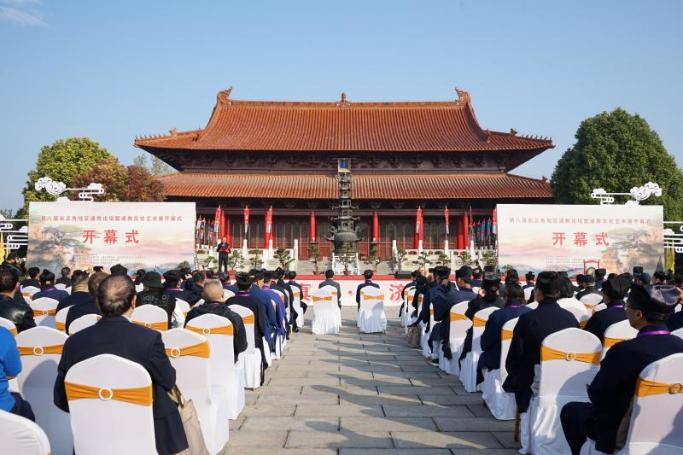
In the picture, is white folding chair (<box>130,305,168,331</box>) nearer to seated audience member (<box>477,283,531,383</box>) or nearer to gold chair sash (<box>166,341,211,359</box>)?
gold chair sash (<box>166,341,211,359</box>)

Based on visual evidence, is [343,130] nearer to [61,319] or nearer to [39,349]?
[61,319]

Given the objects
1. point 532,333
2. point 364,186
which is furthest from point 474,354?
point 364,186

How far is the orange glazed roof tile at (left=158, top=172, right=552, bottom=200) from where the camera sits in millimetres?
28250

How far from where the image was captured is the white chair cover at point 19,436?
6.63ft

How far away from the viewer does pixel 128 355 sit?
2914mm

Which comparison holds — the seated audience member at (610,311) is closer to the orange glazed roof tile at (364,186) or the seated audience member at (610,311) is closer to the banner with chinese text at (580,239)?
the banner with chinese text at (580,239)

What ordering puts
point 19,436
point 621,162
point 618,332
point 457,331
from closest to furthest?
point 19,436, point 618,332, point 457,331, point 621,162

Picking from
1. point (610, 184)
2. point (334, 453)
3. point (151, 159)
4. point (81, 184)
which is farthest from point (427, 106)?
point (151, 159)

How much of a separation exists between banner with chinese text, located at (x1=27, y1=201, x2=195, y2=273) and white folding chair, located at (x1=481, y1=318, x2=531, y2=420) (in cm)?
1540

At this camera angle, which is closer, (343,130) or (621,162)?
(343,130)

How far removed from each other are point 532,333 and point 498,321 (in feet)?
3.21

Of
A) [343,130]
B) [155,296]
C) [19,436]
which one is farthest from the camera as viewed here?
[343,130]

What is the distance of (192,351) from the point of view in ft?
13.2

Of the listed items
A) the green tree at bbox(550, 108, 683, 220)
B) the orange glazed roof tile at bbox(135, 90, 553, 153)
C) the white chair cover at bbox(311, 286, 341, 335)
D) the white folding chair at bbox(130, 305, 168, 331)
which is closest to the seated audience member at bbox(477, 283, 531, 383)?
the white folding chair at bbox(130, 305, 168, 331)
